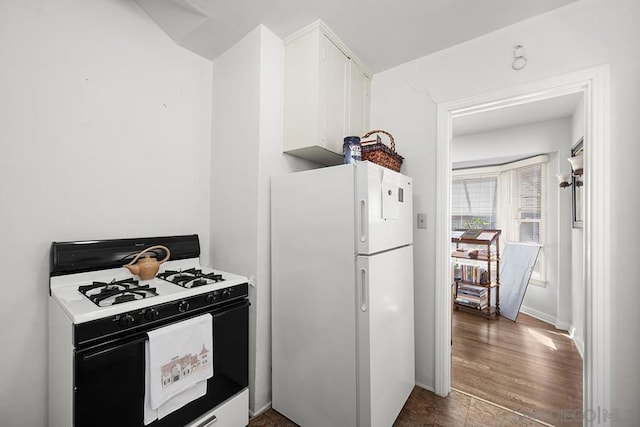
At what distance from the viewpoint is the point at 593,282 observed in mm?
1514

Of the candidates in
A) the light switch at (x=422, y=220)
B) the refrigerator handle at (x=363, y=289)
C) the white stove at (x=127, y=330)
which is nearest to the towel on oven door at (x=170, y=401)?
the white stove at (x=127, y=330)

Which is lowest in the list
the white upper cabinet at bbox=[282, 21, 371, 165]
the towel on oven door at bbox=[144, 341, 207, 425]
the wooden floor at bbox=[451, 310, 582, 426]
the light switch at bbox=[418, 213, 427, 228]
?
the wooden floor at bbox=[451, 310, 582, 426]

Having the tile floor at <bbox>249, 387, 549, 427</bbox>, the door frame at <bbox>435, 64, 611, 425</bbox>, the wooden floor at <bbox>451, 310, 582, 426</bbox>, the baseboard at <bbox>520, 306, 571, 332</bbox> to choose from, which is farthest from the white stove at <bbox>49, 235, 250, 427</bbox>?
the baseboard at <bbox>520, 306, 571, 332</bbox>

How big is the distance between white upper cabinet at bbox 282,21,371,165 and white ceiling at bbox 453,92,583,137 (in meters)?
1.78

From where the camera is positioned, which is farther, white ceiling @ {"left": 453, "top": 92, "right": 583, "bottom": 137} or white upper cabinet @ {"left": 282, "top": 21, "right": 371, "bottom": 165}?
white ceiling @ {"left": 453, "top": 92, "right": 583, "bottom": 137}

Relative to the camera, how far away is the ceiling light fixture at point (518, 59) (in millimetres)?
1731

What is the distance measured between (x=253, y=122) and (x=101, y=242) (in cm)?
117

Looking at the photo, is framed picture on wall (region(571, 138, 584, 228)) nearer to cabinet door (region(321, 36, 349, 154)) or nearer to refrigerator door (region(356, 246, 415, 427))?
refrigerator door (region(356, 246, 415, 427))

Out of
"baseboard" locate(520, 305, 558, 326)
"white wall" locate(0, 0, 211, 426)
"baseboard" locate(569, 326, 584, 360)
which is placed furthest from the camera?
"baseboard" locate(520, 305, 558, 326)

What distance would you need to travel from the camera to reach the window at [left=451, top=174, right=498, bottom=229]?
4.47 meters

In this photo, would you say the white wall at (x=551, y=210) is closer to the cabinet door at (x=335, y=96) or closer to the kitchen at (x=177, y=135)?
the kitchen at (x=177, y=135)

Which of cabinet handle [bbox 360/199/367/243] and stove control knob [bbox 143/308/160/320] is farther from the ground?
cabinet handle [bbox 360/199/367/243]

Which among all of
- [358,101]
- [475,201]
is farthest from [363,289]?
[475,201]

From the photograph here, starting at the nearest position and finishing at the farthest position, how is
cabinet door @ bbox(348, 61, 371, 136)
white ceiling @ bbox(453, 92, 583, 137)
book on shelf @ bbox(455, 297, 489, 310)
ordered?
1. cabinet door @ bbox(348, 61, 371, 136)
2. white ceiling @ bbox(453, 92, 583, 137)
3. book on shelf @ bbox(455, 297, 489, 310)
